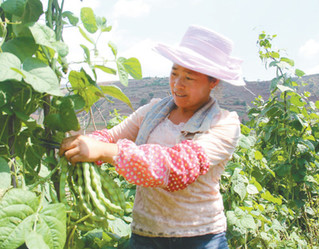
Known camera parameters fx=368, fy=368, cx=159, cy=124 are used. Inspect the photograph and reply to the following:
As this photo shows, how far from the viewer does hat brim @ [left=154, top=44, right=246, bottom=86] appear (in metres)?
1.36

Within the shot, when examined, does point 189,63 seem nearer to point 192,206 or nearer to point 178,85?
point 178,85

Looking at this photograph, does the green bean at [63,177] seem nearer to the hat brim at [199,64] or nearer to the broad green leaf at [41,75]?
the broad green leaf at [41,75]

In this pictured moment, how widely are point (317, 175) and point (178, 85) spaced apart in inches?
112

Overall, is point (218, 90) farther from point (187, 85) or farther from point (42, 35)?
point (42, 35)

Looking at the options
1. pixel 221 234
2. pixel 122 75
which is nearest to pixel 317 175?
pixel 221 234

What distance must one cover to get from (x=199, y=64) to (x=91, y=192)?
670mm

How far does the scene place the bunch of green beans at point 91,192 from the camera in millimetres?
941

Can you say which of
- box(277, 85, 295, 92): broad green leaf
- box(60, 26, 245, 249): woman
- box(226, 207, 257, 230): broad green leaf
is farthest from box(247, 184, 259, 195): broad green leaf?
box(277, 85, 295, 92): broad green leaf

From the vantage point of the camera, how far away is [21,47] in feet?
3.01

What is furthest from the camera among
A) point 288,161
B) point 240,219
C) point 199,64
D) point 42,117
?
point 288,161

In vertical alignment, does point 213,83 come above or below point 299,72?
above

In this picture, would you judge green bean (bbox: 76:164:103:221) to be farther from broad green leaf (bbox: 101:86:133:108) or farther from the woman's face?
the woman's face

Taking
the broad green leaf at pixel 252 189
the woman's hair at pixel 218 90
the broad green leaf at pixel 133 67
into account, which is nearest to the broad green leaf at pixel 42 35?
the broad green leaf at pixel 133 67

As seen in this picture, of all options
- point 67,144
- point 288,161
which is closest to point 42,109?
point 67,144
